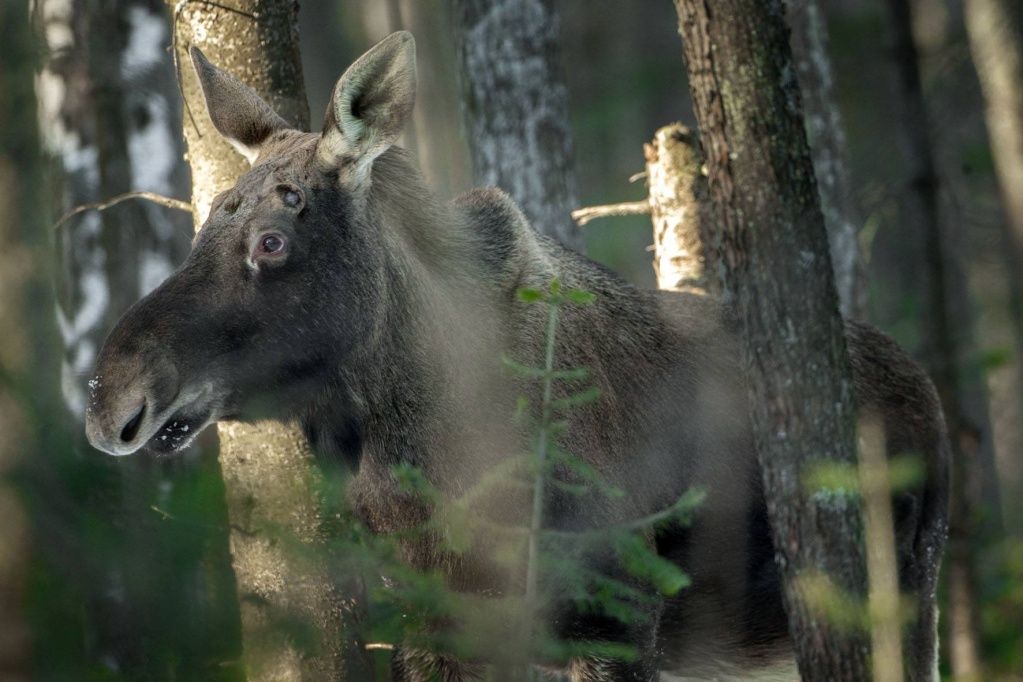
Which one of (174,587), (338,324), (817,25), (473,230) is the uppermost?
(817,25)

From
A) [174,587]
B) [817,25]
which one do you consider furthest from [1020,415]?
[174,587]

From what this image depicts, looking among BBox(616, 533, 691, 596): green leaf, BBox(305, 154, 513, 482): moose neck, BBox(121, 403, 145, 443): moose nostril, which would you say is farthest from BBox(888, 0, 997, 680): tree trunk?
BBox(121, 403, 145, 443): moose nostril

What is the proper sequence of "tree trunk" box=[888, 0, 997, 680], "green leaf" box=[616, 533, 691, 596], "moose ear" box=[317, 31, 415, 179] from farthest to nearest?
"tree trunk" box=[888, 0, 997, 680] < "moose ear" box=[317, 31, 415, 179] < "green leaf" box=[616, 533, 691, 596]

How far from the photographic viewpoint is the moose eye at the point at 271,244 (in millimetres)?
4809

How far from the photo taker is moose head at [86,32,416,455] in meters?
4.42

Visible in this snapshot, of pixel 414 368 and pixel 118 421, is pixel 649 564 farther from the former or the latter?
pixel 414 368

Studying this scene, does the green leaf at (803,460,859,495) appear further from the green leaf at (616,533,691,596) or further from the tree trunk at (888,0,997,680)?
the tree trunk at (888,0,997,680)

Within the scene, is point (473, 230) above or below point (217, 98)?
below

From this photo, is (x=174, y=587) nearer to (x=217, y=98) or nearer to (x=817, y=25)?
(x=217, y=98)

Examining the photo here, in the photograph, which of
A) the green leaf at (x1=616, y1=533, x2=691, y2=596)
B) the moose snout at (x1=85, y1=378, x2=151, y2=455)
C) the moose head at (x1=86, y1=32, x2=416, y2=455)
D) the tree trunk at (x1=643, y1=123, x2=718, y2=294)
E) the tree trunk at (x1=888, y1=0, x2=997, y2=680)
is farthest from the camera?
the tree trunk at (x1=643, y1=123, x2=718, y2=294)

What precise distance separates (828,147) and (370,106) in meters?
4.72

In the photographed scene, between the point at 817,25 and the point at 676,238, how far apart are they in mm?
2583

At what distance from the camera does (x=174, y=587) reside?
2541 mm

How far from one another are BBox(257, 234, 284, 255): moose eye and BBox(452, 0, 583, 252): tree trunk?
3.36 m
